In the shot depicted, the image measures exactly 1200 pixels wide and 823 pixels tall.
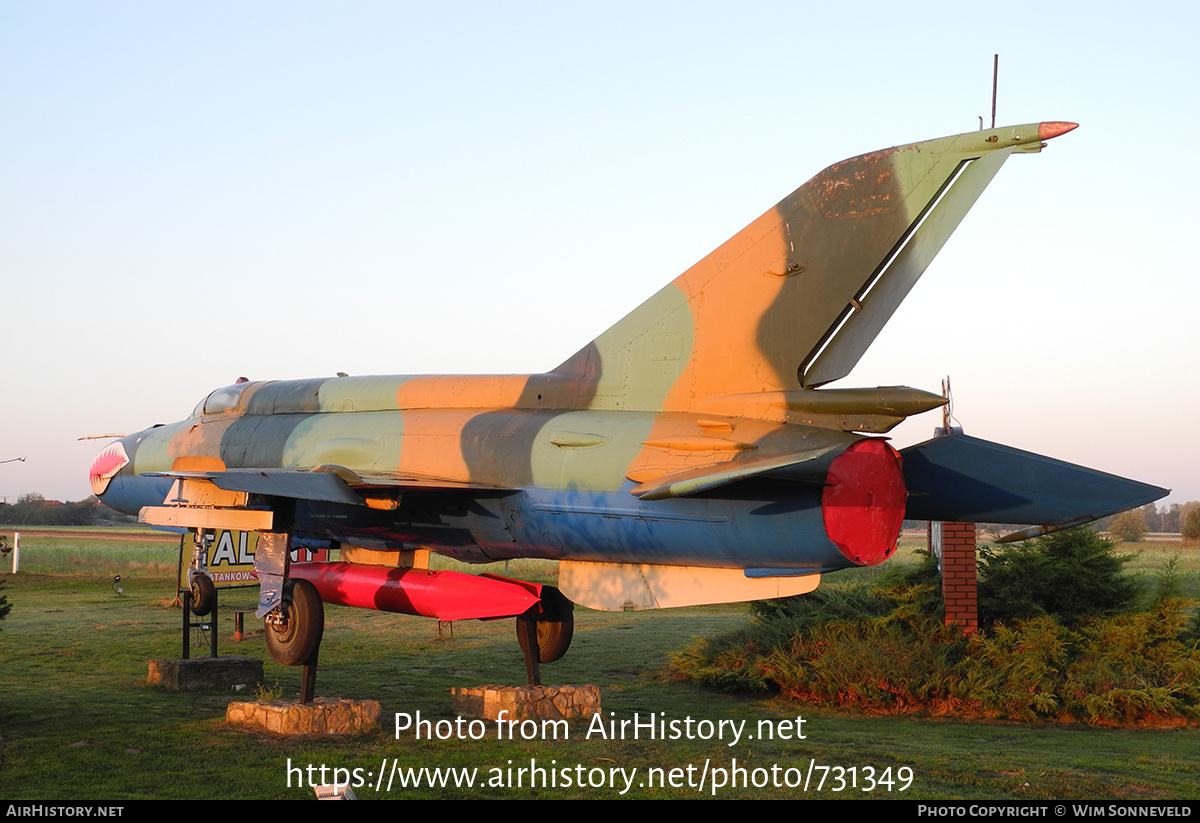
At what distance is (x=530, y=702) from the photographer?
11.7 meters

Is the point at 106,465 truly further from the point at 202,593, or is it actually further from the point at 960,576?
the point at 960,576

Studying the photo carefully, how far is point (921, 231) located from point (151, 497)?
10.8 metres

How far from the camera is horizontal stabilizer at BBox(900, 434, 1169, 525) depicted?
9.23 meters

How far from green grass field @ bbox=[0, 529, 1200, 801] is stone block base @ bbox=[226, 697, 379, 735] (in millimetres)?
222

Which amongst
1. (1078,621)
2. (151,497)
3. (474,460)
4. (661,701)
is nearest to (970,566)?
(1078,621)

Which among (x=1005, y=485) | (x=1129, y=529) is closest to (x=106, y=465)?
(x=1005, y=485)

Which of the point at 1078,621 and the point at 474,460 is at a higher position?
the point at 474,460

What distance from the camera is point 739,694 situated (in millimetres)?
14961

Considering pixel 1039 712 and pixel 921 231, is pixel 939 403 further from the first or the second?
pixel 1039 712

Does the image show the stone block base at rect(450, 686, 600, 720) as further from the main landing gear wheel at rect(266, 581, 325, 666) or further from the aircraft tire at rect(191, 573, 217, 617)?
the aircraft tire at rect(191, 573, 217, 617)

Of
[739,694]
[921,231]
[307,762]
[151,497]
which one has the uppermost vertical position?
[921,231]

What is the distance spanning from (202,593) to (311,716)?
3.33 meters

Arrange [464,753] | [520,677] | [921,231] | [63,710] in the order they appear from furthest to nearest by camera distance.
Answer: [520,677], [63,710], [464,753], [921,231]

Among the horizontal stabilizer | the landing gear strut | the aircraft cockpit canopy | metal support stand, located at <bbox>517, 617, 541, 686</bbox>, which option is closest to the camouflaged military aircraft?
the horizontal stabilizer
